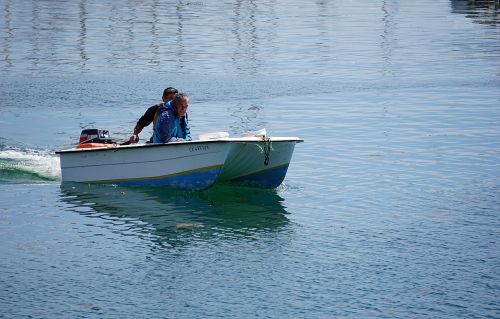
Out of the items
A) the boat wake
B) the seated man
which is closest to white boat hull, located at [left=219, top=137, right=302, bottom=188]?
the seated man

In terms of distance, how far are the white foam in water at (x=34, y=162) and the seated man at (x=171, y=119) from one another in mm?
3416

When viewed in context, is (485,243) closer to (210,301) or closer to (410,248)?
(410,248)

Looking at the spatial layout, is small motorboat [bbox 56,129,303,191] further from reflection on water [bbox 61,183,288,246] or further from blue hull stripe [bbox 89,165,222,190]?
reflection on water [bbox 61,183,288,246]

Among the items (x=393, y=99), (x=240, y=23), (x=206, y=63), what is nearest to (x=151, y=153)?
(x=393, y=99)

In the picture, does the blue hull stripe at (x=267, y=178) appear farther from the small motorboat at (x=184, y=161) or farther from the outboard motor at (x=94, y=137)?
the outboard motor at (x=94, y=137)

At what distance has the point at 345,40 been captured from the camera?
49.9m

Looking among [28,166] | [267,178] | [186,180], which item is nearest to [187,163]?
[186,180]

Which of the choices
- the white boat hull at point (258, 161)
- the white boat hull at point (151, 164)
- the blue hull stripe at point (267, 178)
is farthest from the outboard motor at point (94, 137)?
the blue hull stripe at point (267, 178)

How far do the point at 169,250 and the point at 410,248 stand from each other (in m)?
3.95

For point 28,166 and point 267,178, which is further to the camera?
point 28,166

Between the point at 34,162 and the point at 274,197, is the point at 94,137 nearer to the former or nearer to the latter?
the point at 34,162

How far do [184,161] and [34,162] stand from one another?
483cm

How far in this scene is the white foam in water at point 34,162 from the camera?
75.0ft

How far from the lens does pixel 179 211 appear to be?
19.6 metres
